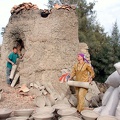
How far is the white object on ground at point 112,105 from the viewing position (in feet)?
13.3

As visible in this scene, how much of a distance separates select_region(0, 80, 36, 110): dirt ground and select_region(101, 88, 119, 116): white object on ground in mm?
1714

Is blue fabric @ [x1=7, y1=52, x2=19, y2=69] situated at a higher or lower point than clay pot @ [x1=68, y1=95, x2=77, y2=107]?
higher

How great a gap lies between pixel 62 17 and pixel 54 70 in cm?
152

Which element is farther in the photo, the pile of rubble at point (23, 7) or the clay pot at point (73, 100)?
the pile of rubble at point (23, 7)

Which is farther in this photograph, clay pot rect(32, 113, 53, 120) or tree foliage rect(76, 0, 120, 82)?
tree foliage rect(76, 0, 120, 82)

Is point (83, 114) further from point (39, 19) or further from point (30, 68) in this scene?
point (39, 19)

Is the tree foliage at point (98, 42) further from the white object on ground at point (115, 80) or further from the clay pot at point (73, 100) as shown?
the white object on ground at point (115, 80)

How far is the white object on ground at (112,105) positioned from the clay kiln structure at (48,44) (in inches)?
74.6

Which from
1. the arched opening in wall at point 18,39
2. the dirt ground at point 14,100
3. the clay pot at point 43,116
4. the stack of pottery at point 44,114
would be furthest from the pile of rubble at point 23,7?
the clay pot at point 43,116

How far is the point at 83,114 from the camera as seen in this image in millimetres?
3711

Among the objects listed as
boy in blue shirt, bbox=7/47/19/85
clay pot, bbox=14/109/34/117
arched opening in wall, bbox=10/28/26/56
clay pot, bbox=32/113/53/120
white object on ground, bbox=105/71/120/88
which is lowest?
clay pot, bbox=32/113/53/120

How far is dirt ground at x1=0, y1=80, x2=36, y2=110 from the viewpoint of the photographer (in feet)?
16.6

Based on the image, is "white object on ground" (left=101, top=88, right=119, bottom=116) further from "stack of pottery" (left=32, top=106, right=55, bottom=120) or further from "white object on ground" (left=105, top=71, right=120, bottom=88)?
"stack of pottery" (left=32, top=106, right=55, bottom=120)

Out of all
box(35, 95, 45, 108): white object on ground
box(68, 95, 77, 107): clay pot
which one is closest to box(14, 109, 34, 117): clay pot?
box(35, 95, 45, 108): white object on ground
